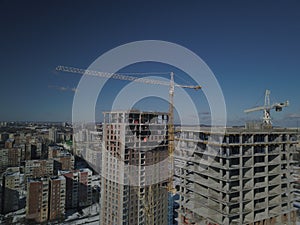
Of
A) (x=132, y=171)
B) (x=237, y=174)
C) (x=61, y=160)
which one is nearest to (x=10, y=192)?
(x=61, y=160)

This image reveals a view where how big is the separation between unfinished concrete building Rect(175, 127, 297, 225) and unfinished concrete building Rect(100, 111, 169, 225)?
2842mm

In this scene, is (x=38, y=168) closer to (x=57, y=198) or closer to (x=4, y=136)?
(x=57, y=198)

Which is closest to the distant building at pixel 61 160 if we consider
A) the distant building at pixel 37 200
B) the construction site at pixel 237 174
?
the distant building at pixel 37 200

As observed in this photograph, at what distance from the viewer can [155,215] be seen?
617 centimetres

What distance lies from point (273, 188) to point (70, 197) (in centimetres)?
902

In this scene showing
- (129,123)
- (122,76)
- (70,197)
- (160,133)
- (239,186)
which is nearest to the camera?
(239,186)

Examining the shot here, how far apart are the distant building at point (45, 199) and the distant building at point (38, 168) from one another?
2.64m

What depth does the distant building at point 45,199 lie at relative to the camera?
812 cm

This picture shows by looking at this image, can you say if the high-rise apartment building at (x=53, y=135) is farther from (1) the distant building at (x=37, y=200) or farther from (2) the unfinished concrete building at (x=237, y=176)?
(2) the unfinished concrete building at (x=237, y=176)

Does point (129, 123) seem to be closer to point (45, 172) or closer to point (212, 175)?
point (212, 175)

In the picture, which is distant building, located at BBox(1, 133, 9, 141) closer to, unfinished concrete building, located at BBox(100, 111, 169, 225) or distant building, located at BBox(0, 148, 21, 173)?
distant building, located at BBox(0, 148, 21, 173)

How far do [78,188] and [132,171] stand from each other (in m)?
5.19

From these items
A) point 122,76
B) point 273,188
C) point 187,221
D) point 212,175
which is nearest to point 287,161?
point 273,188

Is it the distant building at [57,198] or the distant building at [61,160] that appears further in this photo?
the distant building at [61,160]
